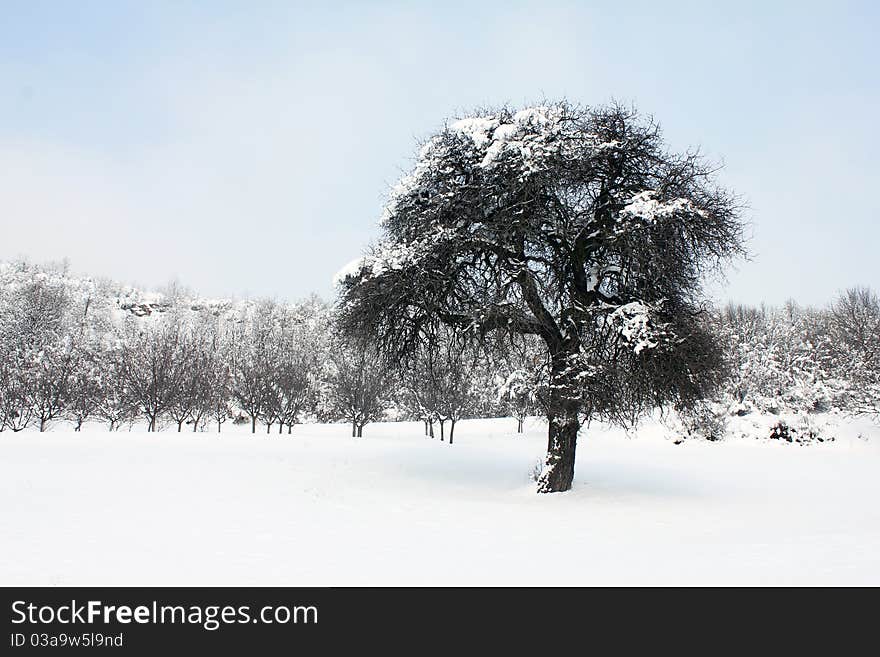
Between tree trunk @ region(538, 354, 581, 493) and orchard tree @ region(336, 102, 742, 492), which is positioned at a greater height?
orchard tree @ region(336, 102, 742, 492)

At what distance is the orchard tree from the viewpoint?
12.2 metres

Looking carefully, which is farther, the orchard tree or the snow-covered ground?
the orchard tree

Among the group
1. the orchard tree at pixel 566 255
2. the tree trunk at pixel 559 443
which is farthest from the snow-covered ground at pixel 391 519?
the orchard tree at pixel 566 255

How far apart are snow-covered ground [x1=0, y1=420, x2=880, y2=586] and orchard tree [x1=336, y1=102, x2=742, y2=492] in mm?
2999

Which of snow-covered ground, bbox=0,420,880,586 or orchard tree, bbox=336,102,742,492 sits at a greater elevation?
orchard tree, bbox=336,102,742,492

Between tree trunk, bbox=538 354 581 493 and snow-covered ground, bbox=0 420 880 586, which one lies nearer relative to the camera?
snow-covered ground, bbox=0 420 880 586

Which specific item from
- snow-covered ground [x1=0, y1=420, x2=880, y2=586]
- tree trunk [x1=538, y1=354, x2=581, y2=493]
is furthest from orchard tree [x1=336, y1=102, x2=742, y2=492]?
snow-covered ground [x1=0, y1=420, x2=880, y2=586]

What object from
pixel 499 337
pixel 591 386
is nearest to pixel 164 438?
pixel 499 337

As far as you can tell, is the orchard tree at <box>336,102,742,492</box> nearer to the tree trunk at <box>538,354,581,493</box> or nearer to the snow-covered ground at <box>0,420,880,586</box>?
the tree trunk at <box>538,354,581,493</box>

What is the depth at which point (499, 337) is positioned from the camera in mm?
13688

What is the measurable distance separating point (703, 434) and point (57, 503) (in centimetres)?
3212

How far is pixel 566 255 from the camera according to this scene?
13594 millimetres

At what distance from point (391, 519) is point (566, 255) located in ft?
25.0
